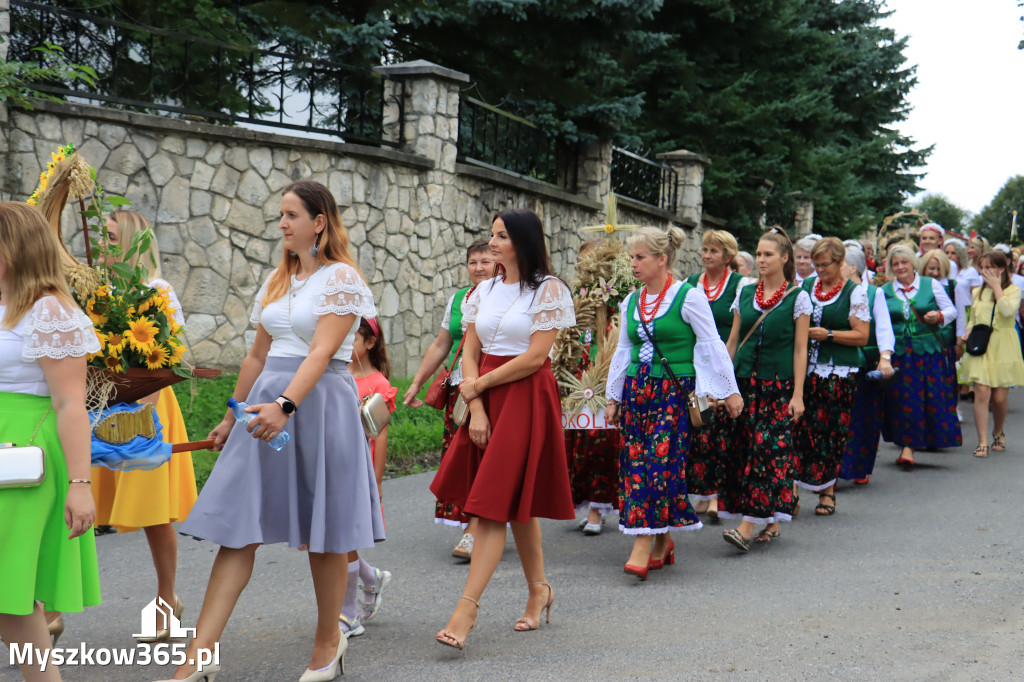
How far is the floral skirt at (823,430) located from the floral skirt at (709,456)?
1179mm

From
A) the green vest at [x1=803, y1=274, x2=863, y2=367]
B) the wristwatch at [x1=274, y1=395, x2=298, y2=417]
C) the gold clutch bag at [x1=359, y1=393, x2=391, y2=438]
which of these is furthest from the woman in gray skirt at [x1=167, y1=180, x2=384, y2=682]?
the green vest at [x1=803, y1=274, x2=863, y2=367]

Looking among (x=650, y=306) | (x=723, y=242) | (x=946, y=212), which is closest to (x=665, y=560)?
(x=650, y=306)

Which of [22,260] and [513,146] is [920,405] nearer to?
[513,146]

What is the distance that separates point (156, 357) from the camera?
4.11 meters

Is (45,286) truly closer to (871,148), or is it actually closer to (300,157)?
(300,157)

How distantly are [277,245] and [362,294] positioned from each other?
6.94m

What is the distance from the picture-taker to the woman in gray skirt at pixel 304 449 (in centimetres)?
376

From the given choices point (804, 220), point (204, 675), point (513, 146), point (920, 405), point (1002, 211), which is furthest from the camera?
point (1002, 211)

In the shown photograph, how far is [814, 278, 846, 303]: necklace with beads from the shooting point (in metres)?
7.92

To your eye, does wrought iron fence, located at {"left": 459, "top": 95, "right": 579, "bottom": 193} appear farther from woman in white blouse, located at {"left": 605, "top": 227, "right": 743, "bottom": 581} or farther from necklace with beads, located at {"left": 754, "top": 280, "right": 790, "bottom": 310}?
woman in white blouse, located at {"left": 605, "top": 227, "right": 743, "bottom": 581}

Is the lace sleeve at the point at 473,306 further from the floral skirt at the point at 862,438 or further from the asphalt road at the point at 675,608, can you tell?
the floral skirt at the point at 862,438

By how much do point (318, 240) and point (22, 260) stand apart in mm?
1115

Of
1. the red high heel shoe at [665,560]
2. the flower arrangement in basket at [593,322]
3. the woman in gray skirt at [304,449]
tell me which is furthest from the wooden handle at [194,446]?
the flower arrangement in basket at [593,322]

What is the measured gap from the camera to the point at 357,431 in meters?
4.02
